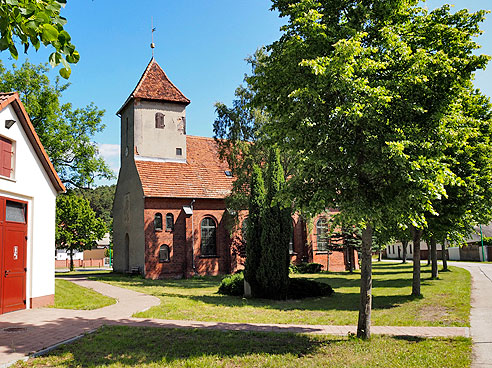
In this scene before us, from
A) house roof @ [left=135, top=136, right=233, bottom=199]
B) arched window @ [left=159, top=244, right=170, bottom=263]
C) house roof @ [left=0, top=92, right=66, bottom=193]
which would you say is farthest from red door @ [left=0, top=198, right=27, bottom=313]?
arched window @ [left=159, top=244, right=170, bottom=263]

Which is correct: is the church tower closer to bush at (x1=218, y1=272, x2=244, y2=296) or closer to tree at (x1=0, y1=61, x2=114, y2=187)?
tree at (x1=0, y1=61, x2=114, y2=187)

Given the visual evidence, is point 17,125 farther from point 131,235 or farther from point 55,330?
point 131,235

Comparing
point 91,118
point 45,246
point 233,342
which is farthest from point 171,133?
point 233,342

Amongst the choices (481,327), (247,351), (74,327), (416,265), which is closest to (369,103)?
(247,351)

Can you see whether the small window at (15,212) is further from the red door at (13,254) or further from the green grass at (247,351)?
the green grass at (247,351)

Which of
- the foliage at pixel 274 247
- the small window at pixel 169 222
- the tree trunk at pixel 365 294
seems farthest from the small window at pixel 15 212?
the small window at pixel 169 222

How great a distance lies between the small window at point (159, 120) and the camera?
3003 cm

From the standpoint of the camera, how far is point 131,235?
28875 millimetres

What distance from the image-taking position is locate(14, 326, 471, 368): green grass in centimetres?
693

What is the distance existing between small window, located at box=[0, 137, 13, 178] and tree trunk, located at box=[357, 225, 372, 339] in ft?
32.9

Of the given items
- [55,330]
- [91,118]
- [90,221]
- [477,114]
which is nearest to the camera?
[55,330]

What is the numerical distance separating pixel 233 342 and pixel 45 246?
8.02 metres

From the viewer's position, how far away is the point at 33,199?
12.8 m

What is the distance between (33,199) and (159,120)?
1816cm
